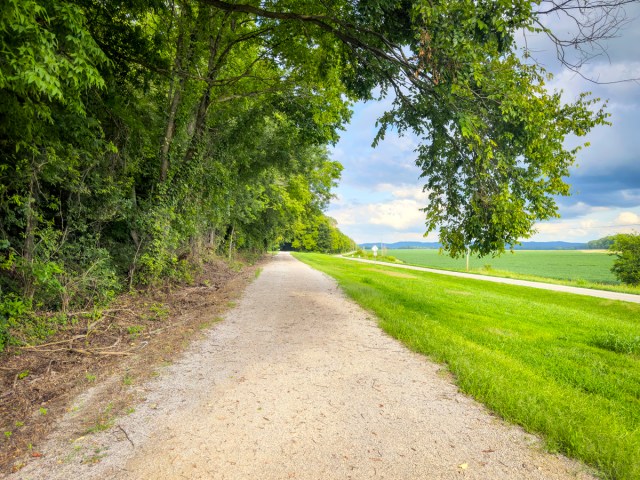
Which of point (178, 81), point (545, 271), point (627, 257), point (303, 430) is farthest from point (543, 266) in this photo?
point (303, 430)

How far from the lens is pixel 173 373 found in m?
4.24

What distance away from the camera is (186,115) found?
10.2 m

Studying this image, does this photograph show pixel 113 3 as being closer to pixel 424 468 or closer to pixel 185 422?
pixel 185 422

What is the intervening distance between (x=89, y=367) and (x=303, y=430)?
3255mm

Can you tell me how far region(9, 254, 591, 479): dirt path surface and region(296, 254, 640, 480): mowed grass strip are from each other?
251 millimetres

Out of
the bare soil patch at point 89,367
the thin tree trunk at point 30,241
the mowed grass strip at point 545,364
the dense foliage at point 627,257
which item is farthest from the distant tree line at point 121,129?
the dense foliage at point 627,257

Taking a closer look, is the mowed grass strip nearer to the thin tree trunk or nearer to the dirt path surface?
the dirt path surface

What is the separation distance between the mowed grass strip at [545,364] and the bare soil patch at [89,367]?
3.96 metres

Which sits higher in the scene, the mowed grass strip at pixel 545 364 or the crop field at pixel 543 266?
the mowed grass strip at pixel 545 364

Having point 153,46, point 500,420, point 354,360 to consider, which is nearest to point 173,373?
point 354,360

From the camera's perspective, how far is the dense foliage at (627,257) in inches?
1014

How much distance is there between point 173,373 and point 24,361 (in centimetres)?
204

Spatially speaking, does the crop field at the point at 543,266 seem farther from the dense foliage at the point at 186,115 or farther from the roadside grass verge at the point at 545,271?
the dense foliage at the point at 186,115

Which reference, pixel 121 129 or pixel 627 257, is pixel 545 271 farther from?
pixel 121 129
